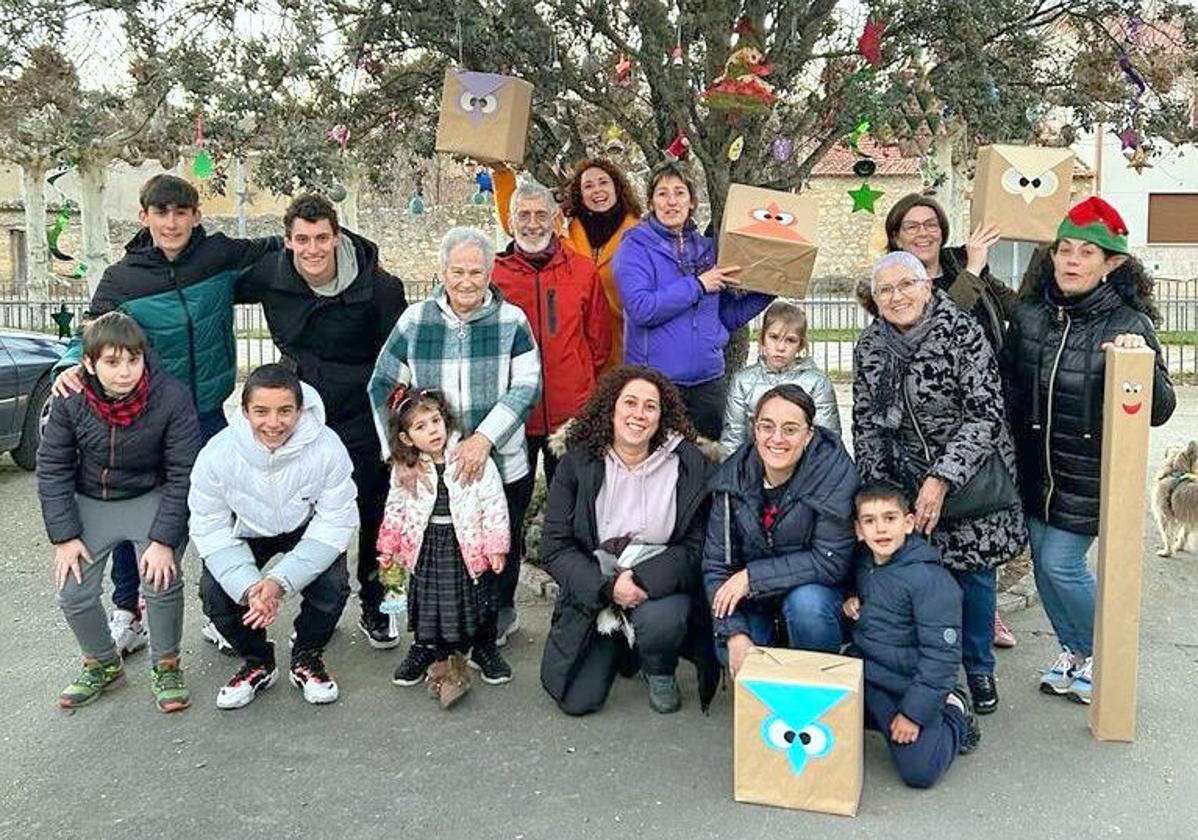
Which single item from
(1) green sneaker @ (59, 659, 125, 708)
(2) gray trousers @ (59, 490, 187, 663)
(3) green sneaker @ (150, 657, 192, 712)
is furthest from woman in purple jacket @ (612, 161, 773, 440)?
(1) green sneaker @ (59, 659, 125, 708)

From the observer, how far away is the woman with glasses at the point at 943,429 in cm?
379

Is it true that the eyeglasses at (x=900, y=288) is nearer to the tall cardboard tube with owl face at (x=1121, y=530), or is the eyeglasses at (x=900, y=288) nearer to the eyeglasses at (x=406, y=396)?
the tall cardboard tube with owl face at (x=1121, y=530)

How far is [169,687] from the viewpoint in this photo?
4172 millimetres

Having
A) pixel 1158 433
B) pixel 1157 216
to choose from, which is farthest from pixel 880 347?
pixel 1157 216

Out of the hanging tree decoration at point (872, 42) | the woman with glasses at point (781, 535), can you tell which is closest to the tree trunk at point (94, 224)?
the hanging tree decoration at point (872, 42)

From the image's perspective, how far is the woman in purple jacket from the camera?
4.46m

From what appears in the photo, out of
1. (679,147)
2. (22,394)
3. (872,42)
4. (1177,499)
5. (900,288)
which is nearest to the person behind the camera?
(900,288)

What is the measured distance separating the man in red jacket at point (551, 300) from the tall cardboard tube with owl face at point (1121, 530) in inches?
81.3

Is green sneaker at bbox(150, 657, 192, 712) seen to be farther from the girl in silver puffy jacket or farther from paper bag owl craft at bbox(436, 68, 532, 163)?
paper bag owl craft at bbox(436, 68, 532, 163)

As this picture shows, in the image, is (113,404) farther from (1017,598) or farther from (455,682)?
(1017,598)

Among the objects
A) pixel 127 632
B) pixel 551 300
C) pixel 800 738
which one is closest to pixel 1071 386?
pixel 800 738

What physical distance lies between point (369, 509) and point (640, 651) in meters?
1.46

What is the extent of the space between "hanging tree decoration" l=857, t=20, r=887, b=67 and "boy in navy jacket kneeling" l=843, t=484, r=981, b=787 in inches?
92.0

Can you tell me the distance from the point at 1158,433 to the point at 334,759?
9.09 m
